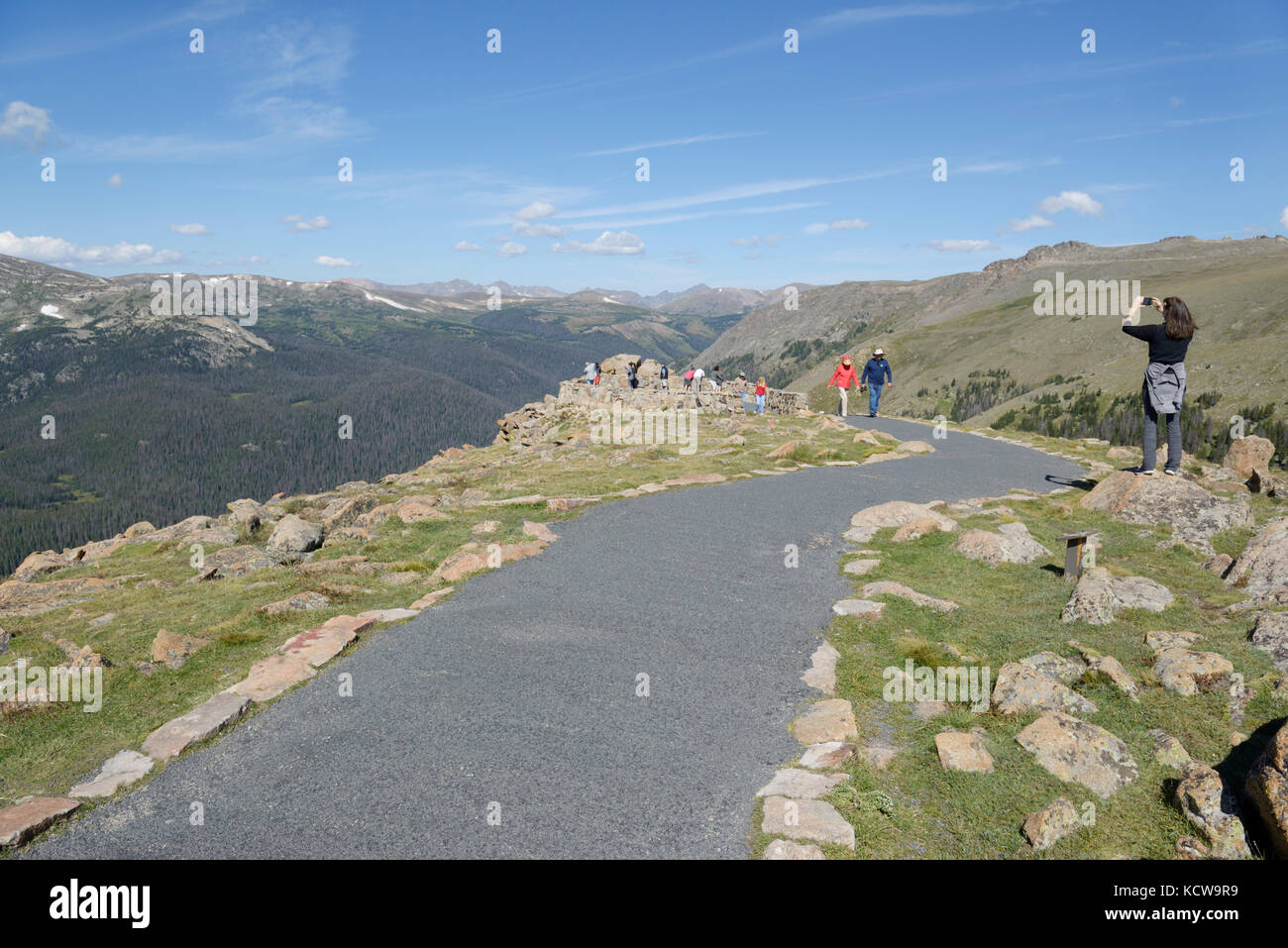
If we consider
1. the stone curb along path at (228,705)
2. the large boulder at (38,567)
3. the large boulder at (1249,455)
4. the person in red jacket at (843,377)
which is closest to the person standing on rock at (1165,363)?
the large boulder at (1249,455)

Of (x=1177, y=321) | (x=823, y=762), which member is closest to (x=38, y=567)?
(x=823, y=762)

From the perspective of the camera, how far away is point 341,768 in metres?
8.16

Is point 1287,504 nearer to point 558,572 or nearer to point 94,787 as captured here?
point 558,572

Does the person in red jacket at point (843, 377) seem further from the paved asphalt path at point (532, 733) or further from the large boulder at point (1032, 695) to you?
the large boulder at point (1032, 695)

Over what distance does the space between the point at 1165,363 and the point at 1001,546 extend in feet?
25.0

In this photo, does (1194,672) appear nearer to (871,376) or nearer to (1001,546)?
(1001,546)

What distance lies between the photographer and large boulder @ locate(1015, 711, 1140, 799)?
732cm

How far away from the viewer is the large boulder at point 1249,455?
923 inches

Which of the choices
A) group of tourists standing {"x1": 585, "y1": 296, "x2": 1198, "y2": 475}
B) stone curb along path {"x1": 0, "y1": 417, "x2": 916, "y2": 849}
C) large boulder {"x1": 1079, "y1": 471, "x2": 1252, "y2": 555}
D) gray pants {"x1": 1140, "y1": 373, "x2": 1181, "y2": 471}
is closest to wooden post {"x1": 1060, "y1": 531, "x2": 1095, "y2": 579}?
large boulder {"x1": 1079, "y1": 471, "x2": 1252, "y2": 555}

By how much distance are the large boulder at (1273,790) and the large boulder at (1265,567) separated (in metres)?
6.08

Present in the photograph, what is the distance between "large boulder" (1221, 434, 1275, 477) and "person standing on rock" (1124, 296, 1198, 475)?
748 centimetres
